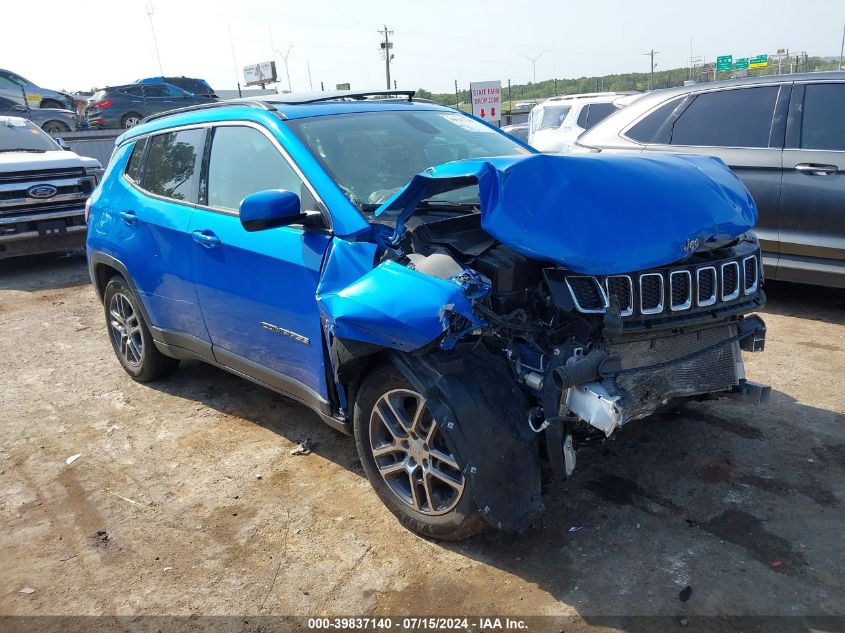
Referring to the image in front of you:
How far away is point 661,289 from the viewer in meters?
2.80

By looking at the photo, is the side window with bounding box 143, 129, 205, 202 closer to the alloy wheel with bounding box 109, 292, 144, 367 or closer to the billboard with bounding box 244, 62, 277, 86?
the alloy wheel with bounding box 109, 292, 144, 367

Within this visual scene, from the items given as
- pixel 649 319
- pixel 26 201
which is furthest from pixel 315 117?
pixel 26 201

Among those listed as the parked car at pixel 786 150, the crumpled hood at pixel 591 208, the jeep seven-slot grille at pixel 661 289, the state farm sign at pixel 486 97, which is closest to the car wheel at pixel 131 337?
the crumpled hood at pixel 591 208

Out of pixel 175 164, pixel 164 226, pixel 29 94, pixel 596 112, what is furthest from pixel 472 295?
pixel 29 94

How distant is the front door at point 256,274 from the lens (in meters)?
3.42

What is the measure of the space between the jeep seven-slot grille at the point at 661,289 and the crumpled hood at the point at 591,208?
6cm

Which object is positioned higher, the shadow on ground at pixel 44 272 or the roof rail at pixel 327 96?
the roof rail at pixel 327 96

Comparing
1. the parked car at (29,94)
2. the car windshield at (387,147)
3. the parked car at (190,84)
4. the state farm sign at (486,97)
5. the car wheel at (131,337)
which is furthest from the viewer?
the parked car at (190,84)

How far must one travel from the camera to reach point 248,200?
10.5 feet

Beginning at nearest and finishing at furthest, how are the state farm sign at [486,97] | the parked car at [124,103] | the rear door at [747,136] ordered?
the rear door at [747,136], the state farm sign at [486,97], the parked car at [124,103]

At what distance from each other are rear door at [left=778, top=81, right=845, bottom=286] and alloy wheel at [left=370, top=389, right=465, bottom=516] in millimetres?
3985

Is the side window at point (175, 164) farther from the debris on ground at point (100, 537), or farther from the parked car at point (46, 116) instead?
the parked car at point (46, 116)

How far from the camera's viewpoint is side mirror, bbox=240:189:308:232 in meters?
3.19

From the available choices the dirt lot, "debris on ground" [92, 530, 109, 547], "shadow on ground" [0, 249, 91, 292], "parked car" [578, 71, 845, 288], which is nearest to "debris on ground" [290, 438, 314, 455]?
the dirt lot
